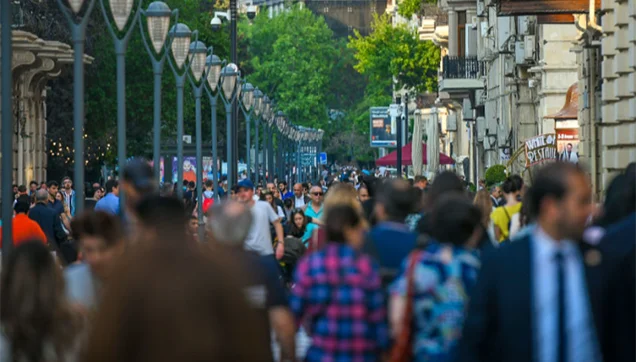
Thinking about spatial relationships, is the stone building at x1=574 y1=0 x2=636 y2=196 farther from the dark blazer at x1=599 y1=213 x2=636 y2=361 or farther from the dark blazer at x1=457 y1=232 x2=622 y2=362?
the dark blazer at x1=457 y1=232 x2=622 y2=362

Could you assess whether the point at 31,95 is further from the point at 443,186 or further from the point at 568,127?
the point at 443,186

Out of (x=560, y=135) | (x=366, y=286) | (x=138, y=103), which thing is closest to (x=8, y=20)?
(x=366, y=286)

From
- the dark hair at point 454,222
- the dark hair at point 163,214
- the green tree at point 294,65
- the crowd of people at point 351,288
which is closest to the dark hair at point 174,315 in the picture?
the crowd of people at point 351,288

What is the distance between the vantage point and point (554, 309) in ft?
22.1

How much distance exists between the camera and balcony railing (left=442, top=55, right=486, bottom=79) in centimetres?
5729

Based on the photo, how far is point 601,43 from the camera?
2705cm

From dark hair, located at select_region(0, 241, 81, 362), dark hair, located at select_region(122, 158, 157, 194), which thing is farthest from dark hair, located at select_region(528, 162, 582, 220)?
dark hair, located at select_region(122, 158, 157, 194)

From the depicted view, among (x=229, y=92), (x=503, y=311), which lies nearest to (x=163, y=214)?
(x=503, y=311)

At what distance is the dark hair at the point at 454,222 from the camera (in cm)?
786

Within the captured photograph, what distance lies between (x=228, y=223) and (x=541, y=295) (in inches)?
61.9

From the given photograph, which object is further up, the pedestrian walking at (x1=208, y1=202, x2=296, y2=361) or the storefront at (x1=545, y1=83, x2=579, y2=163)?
the storefront at (x1=545, y1=83, x2=579, y2=163)

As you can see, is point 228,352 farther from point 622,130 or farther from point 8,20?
point 622,130

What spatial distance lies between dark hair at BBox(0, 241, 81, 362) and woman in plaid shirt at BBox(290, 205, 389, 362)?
1.49 meters

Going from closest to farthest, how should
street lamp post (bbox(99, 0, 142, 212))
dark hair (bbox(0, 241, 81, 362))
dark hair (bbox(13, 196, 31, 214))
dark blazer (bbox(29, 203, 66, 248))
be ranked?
dark hair (bbox(0, 241, 81, 362)), dark hair (bbox(13, 196, 31, 214)), street lamp post (bbox(99, 0, 142, 212)), dark blazer (bbox(29, 203, 66, 248))
